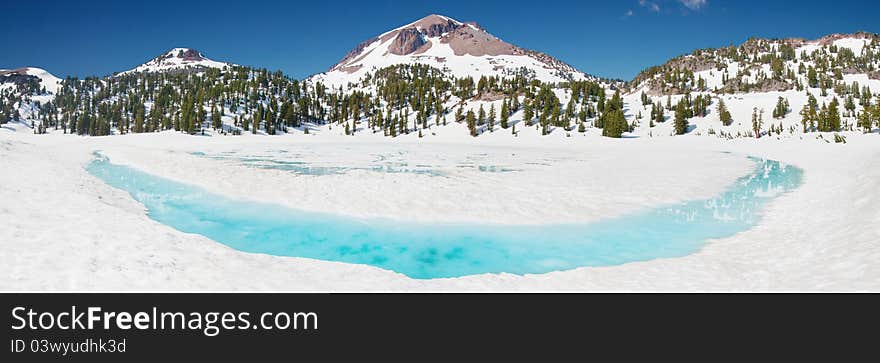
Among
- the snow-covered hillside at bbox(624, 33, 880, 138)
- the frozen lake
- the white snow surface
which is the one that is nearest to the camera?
the white snow surface

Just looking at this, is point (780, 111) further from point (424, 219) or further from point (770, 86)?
point (424, 219)

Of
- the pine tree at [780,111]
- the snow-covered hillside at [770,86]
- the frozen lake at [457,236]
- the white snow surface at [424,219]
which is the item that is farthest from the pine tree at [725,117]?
the frozen lake at [457,236]

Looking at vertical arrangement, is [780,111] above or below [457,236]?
above

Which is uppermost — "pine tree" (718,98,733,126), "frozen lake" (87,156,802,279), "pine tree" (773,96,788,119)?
"pine tree" (773,96,788,119)

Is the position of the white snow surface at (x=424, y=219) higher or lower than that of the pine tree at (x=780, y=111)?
lower

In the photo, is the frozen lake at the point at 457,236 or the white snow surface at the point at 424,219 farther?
the frozen lake at the point at 457,236

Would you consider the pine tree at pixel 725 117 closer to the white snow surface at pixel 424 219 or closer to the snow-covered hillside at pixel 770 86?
the snow-covered hillside at pixel 770 86

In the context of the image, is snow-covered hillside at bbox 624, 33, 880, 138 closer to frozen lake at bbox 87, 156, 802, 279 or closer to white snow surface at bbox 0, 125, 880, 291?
white snow surface at bbox 0, 125, 880, 291

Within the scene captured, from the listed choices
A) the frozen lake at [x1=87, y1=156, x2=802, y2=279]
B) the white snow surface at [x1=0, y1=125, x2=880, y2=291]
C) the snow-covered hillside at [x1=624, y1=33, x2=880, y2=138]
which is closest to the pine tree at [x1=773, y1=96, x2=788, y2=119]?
the snow-covered hillside at [x1=624, y1=33, x2=880, y2=138]

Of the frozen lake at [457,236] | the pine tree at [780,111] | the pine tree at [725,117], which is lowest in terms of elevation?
the frozen lake at [457,236]

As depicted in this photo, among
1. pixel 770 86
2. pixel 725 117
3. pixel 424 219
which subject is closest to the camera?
pixel 424 219

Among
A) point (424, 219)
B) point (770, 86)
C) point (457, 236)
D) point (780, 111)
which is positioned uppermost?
point (770, 86)

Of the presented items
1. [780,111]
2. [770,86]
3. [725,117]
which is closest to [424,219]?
[725,117]

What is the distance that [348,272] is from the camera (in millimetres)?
9172
